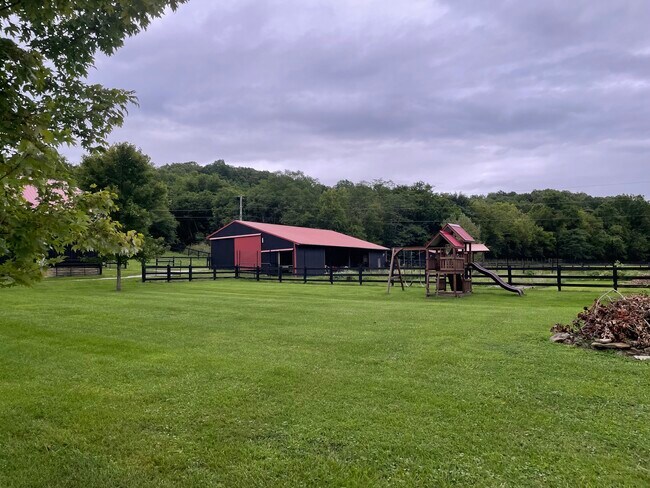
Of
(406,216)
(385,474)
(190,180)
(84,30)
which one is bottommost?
(385,474)

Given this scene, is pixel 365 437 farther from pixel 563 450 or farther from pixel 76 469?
pixel 76 469

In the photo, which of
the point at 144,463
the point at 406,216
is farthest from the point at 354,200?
the point at 144,463

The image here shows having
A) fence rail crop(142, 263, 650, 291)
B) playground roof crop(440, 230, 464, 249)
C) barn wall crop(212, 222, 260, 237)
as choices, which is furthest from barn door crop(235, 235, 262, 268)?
playground roof crop(440, 230, 464, 249)

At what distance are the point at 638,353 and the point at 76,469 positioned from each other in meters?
7.21

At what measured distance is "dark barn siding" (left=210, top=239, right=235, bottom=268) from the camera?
41.7 metres

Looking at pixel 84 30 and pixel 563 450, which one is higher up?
pixel 84 30

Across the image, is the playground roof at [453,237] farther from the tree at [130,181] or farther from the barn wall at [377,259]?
the barn wall at [377,259]

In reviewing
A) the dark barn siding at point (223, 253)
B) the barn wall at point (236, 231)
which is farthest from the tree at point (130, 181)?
the dark barn siding at point (223, 253)

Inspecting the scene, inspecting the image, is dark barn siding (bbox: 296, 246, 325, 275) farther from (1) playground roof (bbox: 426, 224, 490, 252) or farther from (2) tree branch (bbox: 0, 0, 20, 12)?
(2) tree branch (bbox: 0, 0, 20, 12)

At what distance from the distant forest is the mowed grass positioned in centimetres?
6653

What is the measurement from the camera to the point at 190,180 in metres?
88.2

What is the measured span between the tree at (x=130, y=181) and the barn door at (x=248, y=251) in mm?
15977

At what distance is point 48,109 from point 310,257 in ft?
118

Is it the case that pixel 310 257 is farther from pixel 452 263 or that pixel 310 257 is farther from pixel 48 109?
pixel 48 109
